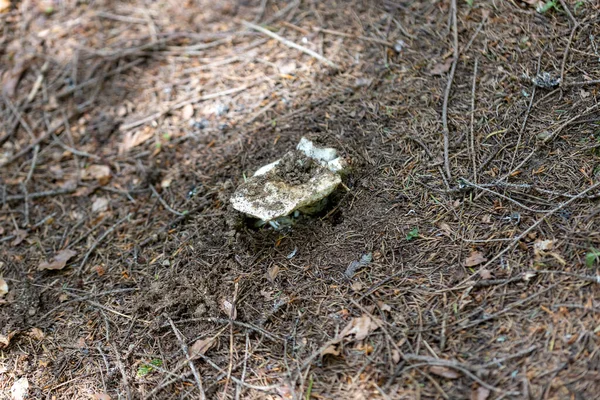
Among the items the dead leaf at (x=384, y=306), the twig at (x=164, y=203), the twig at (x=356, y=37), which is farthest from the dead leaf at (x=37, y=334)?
the twig at (x=356, y=37)

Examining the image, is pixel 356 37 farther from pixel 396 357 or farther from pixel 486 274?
pixel 396 357

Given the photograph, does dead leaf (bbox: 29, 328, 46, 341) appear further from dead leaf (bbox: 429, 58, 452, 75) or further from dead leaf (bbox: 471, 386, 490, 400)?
dead leaf (bbox: 429, 58, 452, 75)

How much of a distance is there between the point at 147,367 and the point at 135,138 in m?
1.89

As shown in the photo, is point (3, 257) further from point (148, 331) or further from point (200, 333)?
point (200, 333)

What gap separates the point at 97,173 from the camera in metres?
3.58

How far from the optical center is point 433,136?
9.53ft

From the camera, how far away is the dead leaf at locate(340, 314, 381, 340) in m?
2.31

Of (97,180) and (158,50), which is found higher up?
(158,50)

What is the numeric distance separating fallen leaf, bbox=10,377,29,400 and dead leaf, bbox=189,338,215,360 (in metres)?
0.96

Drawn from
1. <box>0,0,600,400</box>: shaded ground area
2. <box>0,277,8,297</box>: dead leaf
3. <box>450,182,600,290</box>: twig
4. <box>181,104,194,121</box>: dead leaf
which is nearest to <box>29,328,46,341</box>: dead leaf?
<box>0,0,600,400</box>: shaded ground area

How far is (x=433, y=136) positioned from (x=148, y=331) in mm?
2044

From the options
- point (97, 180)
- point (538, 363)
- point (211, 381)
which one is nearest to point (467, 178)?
point (538, 363)

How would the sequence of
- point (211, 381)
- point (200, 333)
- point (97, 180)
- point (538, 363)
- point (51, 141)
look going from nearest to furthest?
point (538, 363), point (211, 381), point (200, 333), point (97, 180), point (51, 141)

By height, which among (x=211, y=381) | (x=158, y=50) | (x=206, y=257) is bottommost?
(x=211, y=381)
